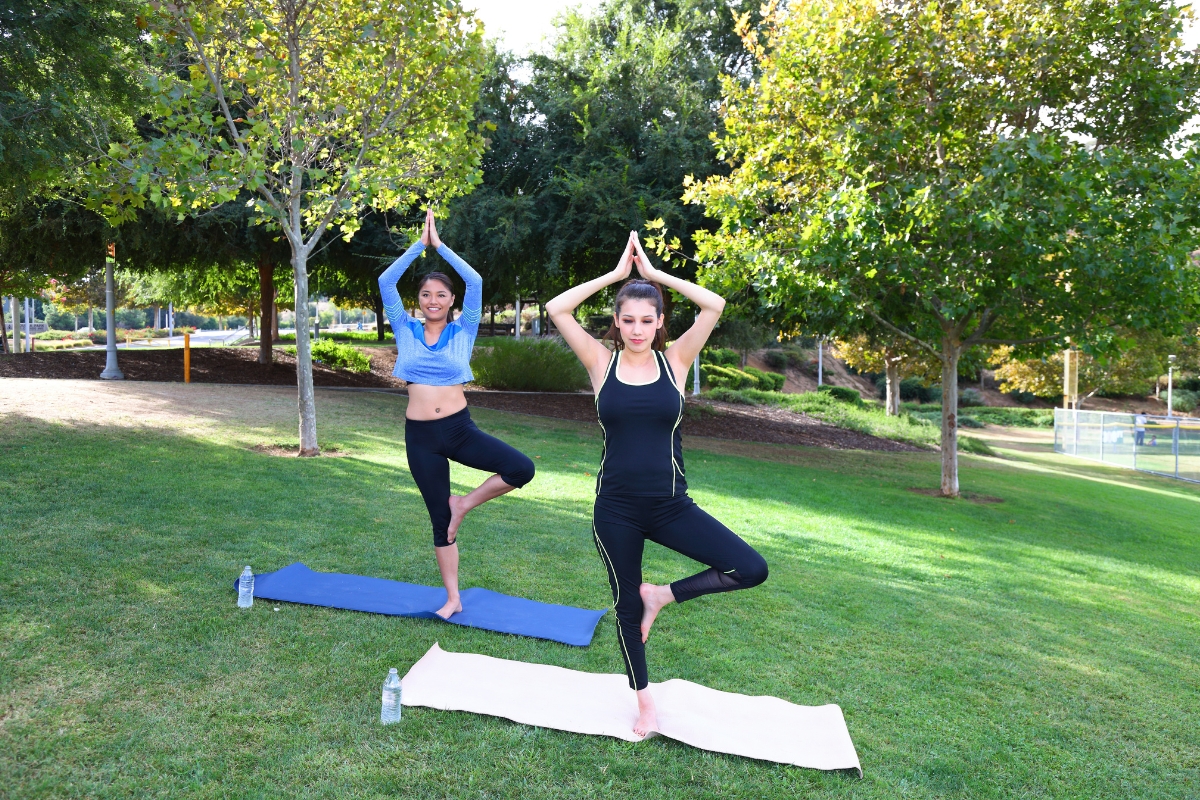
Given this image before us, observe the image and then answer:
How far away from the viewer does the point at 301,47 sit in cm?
1071

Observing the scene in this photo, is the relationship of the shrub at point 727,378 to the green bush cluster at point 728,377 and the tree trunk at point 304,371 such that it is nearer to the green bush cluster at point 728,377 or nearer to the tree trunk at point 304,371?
the green bush cluster at point 728,377

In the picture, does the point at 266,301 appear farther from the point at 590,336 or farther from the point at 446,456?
the point at 590,336

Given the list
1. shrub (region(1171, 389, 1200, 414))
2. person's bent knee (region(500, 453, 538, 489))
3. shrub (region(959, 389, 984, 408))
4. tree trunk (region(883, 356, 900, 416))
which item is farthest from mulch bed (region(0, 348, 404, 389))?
shrub (region(1171, 389, 1200, 414))

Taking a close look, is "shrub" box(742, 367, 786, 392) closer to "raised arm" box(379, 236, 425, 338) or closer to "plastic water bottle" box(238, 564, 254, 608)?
"raised arm" box(379, 236, 425, 338)

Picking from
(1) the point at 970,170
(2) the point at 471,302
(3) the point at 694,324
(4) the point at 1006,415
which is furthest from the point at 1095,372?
(3) the point at 694,324

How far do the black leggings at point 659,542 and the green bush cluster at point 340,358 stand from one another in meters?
19.9

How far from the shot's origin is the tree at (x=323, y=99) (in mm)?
9453

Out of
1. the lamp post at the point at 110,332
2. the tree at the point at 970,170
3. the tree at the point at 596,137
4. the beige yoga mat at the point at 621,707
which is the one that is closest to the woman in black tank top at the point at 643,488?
the beige yoga mat at the point at 621,707

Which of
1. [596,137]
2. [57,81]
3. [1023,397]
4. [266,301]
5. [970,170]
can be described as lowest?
[1023,397]

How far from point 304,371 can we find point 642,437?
857cm

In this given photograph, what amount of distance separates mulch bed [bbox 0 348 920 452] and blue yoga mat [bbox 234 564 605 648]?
1260 centimetres

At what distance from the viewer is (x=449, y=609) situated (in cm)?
535

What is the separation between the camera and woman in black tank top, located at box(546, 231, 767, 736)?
3.76 m

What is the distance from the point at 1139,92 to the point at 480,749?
528 inches
